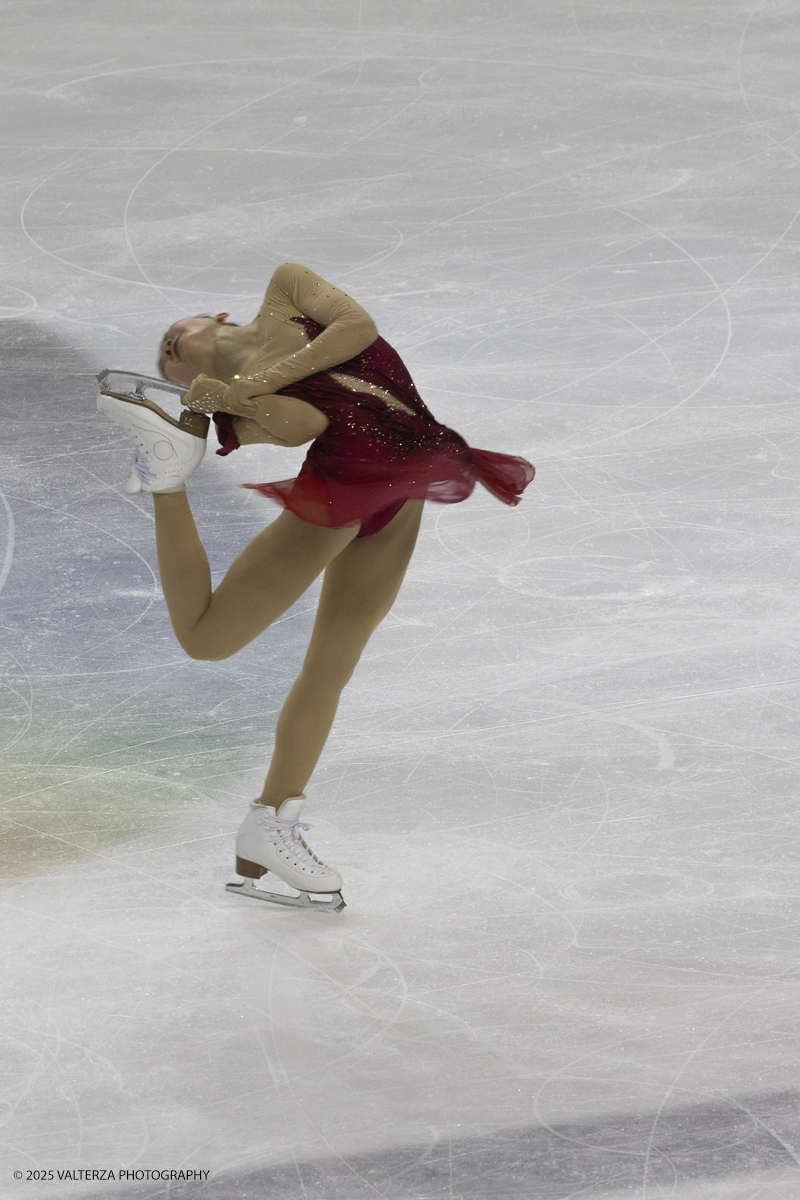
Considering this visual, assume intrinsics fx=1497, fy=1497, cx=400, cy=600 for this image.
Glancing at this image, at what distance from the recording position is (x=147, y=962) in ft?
9.90

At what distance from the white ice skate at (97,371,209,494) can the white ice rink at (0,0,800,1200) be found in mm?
898

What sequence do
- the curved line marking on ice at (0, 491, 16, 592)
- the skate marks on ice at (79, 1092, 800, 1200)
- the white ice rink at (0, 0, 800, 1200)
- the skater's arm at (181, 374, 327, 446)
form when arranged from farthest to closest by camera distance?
the curved line marking on ice at (0, 491, 16, 592) < the skater's arm at (181, 374, 327, 446) < the white ice rink at (0, 0, 800, 1200) < the skate marks on ice at (79, 1092, 800, 1200)

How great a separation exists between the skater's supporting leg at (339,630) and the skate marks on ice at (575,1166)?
3.20 ft

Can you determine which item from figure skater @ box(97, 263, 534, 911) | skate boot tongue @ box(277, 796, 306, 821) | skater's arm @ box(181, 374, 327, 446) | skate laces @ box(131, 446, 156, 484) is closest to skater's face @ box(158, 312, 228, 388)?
figure skater @ box(97, 263, 534, 911)

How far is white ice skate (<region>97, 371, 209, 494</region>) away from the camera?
3.11 meters

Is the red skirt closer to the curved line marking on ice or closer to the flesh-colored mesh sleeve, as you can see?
the flesh-colored mesh sleeve

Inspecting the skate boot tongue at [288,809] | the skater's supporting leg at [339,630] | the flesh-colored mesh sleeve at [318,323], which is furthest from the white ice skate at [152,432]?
the skate boot tongue at [288,809]

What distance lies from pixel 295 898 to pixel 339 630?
60 centimetres

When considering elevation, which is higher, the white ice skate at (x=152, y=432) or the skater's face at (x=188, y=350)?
the skater's face at (x=188, y=350)

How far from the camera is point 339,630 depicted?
10.6ft

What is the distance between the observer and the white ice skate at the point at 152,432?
10.2 feet

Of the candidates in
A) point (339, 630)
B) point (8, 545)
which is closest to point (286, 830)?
point (339, 630)

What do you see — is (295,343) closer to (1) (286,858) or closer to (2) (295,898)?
(1) (286,858)

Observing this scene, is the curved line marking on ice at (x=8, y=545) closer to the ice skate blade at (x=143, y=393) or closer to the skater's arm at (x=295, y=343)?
the ice skate blade at (x=143, y=393)
